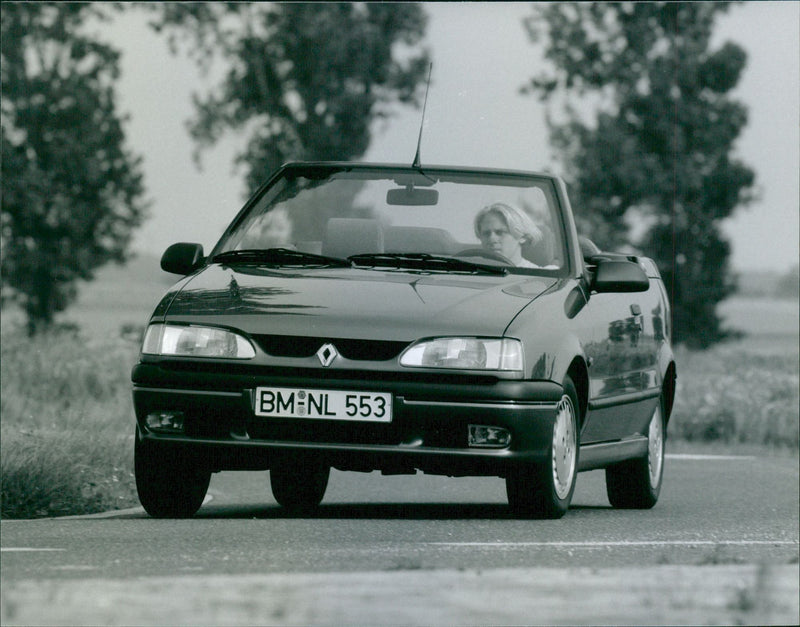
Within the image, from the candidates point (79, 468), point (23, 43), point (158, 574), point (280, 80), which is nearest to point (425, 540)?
point (158, 574)

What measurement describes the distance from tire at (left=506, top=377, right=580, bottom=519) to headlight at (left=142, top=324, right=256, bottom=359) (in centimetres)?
126

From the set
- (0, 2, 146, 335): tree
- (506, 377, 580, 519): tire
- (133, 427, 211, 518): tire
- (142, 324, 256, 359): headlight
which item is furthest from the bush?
(0, 2, 146, 335): tree

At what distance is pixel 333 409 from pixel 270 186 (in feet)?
6.24

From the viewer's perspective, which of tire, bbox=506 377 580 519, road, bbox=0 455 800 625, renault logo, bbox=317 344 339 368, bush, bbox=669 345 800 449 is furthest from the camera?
bush, bbox=669 345 800 449

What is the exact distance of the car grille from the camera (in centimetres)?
764

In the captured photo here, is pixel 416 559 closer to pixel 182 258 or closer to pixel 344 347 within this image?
pixel 344 347

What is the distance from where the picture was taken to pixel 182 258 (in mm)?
8750

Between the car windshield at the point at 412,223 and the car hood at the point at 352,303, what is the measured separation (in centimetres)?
24

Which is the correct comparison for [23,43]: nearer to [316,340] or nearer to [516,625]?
[316,340]

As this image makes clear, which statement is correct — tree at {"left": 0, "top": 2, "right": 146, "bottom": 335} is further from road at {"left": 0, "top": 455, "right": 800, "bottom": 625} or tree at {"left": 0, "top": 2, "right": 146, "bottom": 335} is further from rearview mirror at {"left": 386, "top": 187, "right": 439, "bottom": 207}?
rearview mirror at {"left": 386, "top": 187, "right": 439, "bottom": 207}

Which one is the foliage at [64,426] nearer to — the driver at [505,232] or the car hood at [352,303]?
the car hood at [352,303]

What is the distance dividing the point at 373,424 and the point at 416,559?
950 millimetres

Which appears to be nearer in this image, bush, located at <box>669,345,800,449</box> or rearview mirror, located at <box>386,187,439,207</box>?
rearview mirror, located at <box>386,187,439,207</box>

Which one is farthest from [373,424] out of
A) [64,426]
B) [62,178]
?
[62,178]
